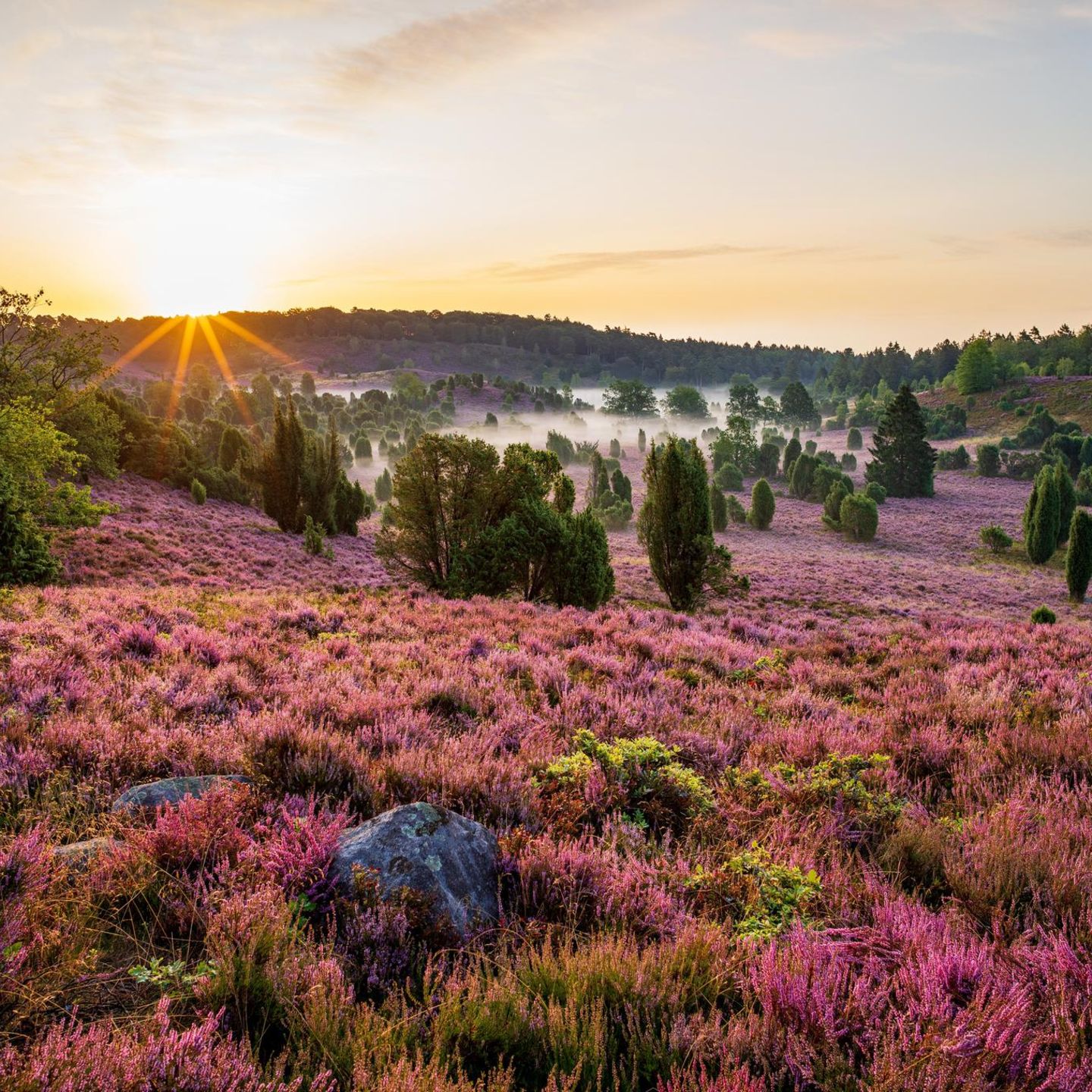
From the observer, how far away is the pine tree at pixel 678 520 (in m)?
23.4

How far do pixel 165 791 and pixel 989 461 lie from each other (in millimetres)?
108157

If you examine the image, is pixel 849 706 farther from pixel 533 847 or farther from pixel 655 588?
pixel 655 588

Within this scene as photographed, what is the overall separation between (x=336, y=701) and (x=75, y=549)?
24869 millimetres

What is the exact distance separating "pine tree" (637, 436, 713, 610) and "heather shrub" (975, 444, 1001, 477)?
3363 inches

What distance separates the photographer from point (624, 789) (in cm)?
470

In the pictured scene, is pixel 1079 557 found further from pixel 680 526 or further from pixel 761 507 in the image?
pixel 761 507

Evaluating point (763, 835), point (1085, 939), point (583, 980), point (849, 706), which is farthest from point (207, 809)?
point (849, 706)

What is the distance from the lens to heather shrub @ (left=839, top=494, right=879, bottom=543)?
59.3 meters

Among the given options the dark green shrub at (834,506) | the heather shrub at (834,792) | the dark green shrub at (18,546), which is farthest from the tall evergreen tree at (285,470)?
the dark green shrub at (834,506)

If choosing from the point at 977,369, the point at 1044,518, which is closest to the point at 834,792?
the point at 1044,518

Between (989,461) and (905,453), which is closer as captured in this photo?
(905,453)

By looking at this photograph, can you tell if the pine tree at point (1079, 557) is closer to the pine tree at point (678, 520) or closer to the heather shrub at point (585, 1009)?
the pine tree at point (678, 520)

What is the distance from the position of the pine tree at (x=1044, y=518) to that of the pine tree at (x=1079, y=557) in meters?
11.3

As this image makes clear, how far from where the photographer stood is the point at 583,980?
2467 mm
